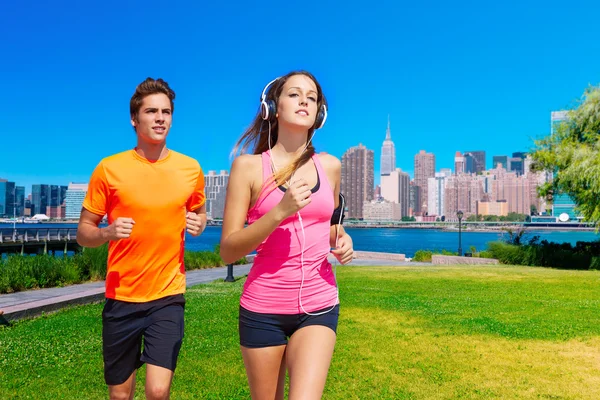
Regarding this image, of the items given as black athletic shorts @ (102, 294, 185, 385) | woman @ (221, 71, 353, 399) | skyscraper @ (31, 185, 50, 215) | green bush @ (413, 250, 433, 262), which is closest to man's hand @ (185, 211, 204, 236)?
black athletic shorts @ (102, 294, 185, 385)

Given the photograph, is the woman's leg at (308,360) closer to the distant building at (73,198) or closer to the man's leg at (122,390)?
the man's leg at (122,390)

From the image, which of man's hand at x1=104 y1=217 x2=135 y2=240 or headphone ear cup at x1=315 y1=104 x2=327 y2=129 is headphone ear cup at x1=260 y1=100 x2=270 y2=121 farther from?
man's hand at x1=104 y1=217 x2=135 y2=240

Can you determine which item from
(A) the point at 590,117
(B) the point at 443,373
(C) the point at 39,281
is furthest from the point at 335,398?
(A) the point at 590,117

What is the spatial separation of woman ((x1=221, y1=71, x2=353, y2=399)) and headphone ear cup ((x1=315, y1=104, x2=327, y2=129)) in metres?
0.14

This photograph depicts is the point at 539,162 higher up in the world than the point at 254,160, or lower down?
higher up

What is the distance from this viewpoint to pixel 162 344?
3289 mm

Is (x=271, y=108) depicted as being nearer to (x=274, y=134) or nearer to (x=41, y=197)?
(x=274, y=134)

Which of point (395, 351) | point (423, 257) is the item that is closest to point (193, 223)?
point (395, 351)

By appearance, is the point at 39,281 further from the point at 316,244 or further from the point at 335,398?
the point at 316,244

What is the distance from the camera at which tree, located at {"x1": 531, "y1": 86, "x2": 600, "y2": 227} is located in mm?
24453

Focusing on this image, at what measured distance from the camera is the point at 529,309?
10906 mm

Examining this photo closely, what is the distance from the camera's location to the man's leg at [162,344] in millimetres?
3211

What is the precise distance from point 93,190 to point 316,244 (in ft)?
5.13

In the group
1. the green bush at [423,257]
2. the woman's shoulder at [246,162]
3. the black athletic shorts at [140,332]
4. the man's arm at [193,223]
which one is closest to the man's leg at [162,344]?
the black athletic shorts at [140,332]
